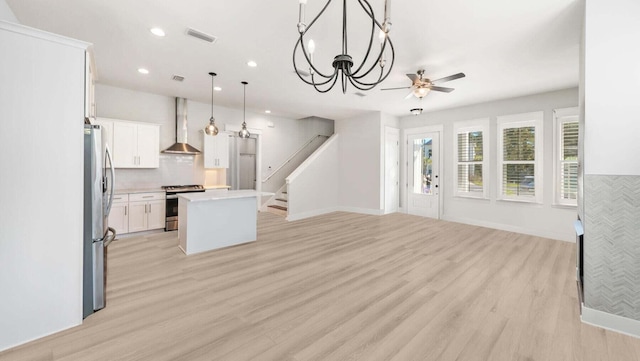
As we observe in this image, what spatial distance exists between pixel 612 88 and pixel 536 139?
150 inches

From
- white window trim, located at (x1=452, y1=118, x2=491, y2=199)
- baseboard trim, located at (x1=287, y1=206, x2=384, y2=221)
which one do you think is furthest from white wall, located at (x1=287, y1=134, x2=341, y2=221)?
white window trim, located at (x1=452, y1=118, x2=491, y2=199)

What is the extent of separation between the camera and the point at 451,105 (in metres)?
6.36

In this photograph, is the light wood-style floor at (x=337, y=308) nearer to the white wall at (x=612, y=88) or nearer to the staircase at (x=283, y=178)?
the white wall at (x=612, y=88)

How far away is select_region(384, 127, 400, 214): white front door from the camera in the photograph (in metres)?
7.39

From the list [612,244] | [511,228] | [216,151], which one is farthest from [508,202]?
[216,151]

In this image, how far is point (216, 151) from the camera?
6.58m

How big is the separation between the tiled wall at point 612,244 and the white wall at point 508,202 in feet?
11.8

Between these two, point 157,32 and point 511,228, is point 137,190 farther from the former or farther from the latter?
point 511,228

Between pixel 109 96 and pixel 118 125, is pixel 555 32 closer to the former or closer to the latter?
pixel 118 125

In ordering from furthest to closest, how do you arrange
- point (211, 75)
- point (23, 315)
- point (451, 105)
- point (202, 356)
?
point (451, 105), point (211, 75), point (23, 315), point (202, 356)

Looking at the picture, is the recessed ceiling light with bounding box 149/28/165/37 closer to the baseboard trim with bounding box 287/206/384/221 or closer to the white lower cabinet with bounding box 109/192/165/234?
the white lower cabinet with bounding box 109/192/165/234

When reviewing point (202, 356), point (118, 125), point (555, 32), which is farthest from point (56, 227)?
point (555, 32)

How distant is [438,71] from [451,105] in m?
2.40

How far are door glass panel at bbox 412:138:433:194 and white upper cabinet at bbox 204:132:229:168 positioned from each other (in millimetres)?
5234
